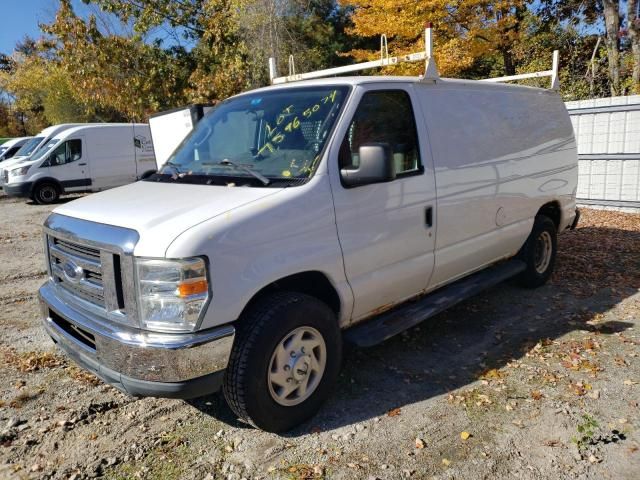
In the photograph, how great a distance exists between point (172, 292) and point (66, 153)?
15599 millimetres

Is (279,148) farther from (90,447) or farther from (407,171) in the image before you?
(90,447)

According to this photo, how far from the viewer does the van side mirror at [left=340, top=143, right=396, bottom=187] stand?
11.1 ft

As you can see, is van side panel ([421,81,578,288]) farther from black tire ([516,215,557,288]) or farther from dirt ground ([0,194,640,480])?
dirt ground ([0,194,640,480])

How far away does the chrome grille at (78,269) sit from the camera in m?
3.16

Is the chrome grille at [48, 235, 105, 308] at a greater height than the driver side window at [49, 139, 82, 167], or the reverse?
the driver side window at [49, 139, 82, 167]

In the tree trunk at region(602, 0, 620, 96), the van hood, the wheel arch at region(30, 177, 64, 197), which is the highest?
the tree trunk at region(602, 0, 620, 96)

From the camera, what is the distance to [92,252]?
3178 millimetres

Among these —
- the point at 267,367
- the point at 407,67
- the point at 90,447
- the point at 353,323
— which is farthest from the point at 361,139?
the point at 407,67

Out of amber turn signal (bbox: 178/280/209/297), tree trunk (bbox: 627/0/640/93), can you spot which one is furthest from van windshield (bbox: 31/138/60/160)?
tree trunk (bbox: 627/0/640/93)

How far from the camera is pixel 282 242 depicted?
317 cm

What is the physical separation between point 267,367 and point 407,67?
11.8 meters

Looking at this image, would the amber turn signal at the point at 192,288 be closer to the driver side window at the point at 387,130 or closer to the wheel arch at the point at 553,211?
the driver side window at the point at 387,130

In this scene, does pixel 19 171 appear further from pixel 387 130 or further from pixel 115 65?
pixel 387 130

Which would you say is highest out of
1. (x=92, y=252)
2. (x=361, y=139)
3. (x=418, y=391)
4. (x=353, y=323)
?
(x=361, y=139)
